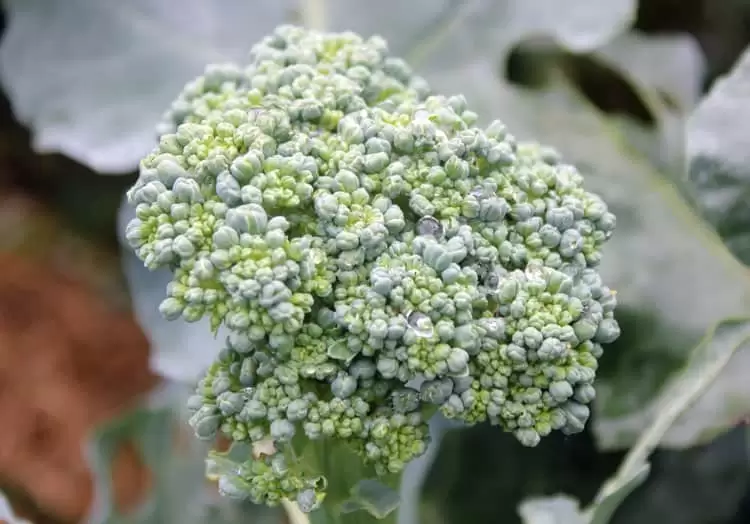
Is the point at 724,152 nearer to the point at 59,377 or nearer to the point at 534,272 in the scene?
the point at 534,272

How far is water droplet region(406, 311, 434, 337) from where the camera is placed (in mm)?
537

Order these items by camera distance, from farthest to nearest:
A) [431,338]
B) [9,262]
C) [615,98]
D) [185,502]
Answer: [9,262] → [615,98] → [185,502] → [431,338]

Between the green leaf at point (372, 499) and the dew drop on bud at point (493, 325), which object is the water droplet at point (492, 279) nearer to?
the dew drop on bud at point (493, 325)

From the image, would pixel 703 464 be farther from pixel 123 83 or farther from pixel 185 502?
pixel 123 83

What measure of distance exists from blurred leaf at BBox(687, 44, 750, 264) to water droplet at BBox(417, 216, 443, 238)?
0.34m

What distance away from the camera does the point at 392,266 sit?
55 centimetres

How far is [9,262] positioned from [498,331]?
1.15 metres

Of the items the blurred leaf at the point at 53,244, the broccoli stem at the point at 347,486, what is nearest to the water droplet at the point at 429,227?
the broccoli stem at the point at 347,486

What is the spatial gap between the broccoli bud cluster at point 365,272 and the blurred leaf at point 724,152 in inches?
8.0

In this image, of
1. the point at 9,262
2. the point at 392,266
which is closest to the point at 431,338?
the point at 392,266

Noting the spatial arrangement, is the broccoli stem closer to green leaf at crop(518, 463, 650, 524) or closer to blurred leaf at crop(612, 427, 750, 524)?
green leaf at crop(518, 463, 650, 524)

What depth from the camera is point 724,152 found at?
0.78 metres

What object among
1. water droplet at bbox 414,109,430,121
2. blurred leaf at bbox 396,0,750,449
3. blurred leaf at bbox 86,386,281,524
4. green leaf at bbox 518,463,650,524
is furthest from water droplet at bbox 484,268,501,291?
blurred leaf at bbox 86,386,281,524

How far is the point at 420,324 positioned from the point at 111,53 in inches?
26.2
